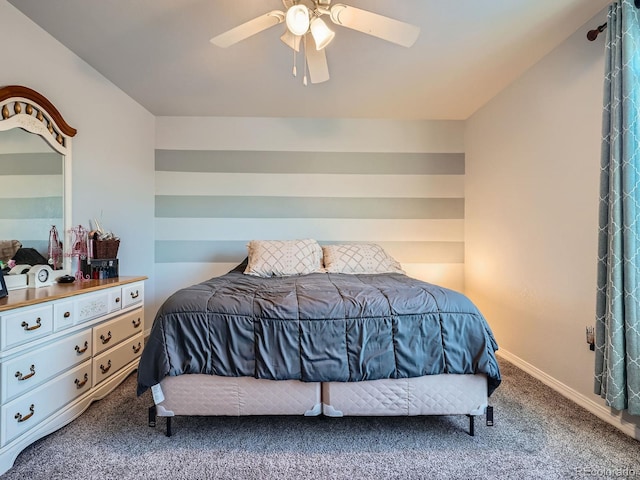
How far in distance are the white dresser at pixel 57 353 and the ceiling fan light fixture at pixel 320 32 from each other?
1851 mm

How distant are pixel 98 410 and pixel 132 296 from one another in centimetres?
72

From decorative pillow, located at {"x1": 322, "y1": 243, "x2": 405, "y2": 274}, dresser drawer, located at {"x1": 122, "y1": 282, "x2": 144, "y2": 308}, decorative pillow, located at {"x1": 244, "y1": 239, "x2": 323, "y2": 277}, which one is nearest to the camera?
dresser drawer, located at {"x1": 122, "y1": 282, "x2": 144, "y2": 308}

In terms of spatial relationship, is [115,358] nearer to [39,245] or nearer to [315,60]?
[39,245]

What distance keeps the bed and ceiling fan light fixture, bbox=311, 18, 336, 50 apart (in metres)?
1.33

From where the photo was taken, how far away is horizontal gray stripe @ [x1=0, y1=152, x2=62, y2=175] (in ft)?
5.77

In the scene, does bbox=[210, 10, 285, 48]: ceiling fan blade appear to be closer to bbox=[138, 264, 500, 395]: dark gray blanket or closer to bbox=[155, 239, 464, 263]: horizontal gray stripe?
bbox=[138, 264, 500, 395]: dark gray blanket

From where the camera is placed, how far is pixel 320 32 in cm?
157

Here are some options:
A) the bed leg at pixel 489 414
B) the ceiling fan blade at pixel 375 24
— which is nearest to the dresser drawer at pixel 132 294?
the ceiling fan blade at pixel 375 24

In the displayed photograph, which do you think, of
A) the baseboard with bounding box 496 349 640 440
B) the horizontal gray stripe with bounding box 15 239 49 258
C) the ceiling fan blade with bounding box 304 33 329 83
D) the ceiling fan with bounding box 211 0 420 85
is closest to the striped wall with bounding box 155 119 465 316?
the baseboard with bounding box 496 349 640 440

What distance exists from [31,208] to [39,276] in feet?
1.40

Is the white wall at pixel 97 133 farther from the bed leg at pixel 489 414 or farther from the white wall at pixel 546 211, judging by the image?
the white wall at pixel 546 211

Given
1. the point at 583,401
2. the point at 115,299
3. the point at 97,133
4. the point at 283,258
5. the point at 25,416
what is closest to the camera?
the point at 25,416

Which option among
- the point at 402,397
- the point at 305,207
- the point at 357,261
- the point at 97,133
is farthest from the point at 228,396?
the point at 97,133

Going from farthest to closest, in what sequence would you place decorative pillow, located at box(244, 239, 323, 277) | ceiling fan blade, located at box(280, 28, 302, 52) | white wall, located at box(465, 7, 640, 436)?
decorative pillow, located at box(244, 239, 323, 277) → white wall, located at box(465, 7, 640, 436) → ceiling fan blade, located at box(280, 28, 302, 52)
